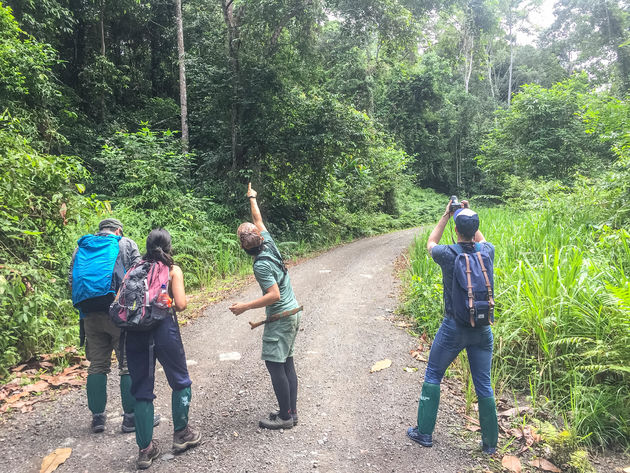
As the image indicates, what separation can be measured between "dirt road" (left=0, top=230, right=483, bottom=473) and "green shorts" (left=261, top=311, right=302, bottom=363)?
0.74 meters

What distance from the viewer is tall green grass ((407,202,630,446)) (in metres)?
3.35

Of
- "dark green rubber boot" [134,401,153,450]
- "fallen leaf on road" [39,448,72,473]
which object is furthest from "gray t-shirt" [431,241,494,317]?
"fallen leaf on road" [39,448,72,473]

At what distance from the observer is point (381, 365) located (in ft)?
15.3

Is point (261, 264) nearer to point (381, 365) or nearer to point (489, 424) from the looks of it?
point (489, 424)

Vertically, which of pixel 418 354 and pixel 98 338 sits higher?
pixel 98 338

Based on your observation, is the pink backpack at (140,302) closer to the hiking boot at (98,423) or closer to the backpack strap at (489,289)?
the hiking boot at (98,423)

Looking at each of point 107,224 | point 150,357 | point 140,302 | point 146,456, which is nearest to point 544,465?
point 146,456

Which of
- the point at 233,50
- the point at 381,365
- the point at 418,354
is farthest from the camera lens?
the point at 233,50

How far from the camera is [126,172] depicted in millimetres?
9562

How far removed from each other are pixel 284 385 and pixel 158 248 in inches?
62.1

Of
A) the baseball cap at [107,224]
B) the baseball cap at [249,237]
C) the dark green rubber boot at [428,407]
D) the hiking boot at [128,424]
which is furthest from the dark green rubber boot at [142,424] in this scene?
the dark green rubber boot at [428,407]

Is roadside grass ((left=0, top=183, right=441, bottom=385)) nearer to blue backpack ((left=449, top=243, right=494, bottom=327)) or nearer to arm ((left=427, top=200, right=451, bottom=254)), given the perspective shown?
arm ((left=427, top=200, right=451, bottom=254))

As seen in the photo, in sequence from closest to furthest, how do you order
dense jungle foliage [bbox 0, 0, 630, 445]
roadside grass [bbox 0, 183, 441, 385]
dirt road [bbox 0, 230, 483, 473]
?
dirt road [bbox 0, 230, 483, 473]
dense jungle foliage [bbox 0, 0, 630, 445]
roadside grass [bbox 0, 183, 441, 385]

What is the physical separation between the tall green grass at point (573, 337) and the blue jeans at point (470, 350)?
3.30ft
